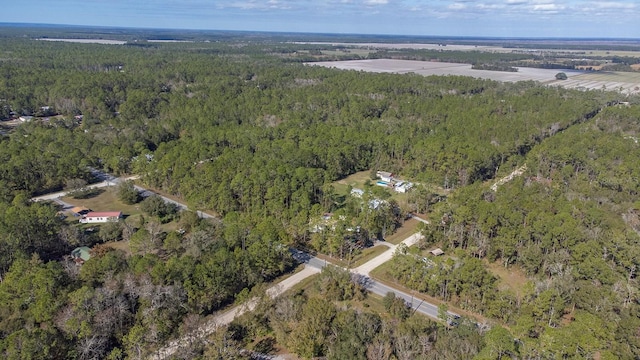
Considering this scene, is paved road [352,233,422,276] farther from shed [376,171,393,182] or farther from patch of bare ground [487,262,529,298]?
shed [376,171,393,182]

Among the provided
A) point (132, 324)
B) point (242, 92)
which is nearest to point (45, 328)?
point (132, 324)

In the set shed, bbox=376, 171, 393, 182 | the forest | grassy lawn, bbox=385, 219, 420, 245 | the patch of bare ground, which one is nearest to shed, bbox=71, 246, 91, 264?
the forest

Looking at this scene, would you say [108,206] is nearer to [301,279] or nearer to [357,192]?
[301,279]

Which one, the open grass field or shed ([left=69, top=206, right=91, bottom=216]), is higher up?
shed ([left=69, top=206, right=91, bottom=216])

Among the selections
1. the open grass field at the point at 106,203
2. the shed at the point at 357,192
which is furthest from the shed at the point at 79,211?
the shed at the point at 357,192

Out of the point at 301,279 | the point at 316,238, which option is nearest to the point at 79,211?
the point at 316,238

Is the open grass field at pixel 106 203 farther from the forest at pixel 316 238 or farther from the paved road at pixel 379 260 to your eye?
the paved road at pixel 379 260
